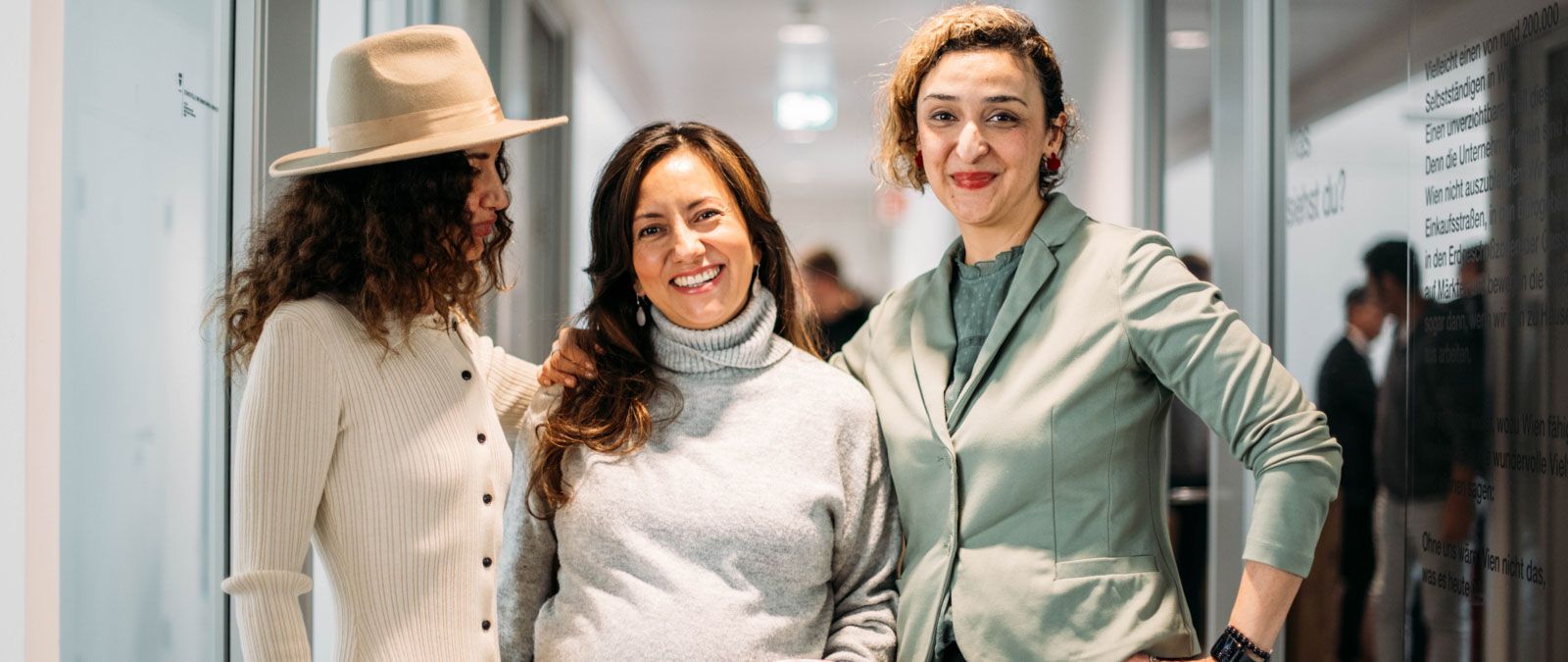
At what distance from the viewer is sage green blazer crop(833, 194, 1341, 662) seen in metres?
1.38

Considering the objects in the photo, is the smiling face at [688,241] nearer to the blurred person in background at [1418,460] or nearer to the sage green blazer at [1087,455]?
the sage green blazer at [1087,455]

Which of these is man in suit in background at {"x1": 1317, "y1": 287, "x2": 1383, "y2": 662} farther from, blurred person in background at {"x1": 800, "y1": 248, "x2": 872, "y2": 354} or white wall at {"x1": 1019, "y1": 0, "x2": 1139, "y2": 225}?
blurred person in background at {"x1": 800, "y1": 248, "x2": 872, "y2": 354}

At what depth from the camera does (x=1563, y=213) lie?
1.30 metres

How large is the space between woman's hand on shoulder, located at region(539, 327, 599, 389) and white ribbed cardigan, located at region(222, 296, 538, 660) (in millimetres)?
108

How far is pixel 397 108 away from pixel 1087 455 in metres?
0.92

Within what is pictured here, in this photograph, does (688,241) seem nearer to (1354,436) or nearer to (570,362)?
Result: (570,362)

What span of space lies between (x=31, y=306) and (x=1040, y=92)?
3.94 feet

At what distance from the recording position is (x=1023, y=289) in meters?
1.54

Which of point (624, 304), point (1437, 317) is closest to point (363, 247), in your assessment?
point (624, 304)

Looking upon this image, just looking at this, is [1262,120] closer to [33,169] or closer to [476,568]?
[476,568]

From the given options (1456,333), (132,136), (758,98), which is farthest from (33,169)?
(758,98)

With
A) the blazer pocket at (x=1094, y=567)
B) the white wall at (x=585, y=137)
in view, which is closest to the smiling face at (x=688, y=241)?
the blazer pocket at (x=1094, y=567)

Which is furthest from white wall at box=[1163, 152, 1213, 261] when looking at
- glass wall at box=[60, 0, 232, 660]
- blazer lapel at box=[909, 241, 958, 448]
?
glass wall at box=[60, 0, 232, 660]

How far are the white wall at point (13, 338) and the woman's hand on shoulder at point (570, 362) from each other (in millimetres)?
646
